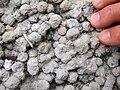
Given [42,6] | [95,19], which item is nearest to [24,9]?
[42,6]

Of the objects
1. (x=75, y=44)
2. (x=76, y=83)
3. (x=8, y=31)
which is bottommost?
(x=76, y=83)

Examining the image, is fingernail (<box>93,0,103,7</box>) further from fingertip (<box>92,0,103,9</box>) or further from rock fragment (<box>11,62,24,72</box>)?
rock fragment (<box>11,62,24,72</box>)

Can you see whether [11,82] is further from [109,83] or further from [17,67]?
[109,83]

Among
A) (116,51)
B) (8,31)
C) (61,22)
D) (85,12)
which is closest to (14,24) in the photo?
(8,31)

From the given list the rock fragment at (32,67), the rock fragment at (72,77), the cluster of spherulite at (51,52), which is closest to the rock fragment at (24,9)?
the cluster of spherulite at (51,52)

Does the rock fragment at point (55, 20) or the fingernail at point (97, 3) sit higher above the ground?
the fingernail at point (97, 3)

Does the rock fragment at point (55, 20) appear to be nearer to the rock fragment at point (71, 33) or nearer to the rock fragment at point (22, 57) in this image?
the rock fragment at point (71, 33)

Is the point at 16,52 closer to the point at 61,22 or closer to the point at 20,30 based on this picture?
the point at 20,30

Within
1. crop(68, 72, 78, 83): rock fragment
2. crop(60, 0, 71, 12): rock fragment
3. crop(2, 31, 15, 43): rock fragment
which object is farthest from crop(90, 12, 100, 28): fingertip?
crop(2, 31, 15, 43): rock fragment
